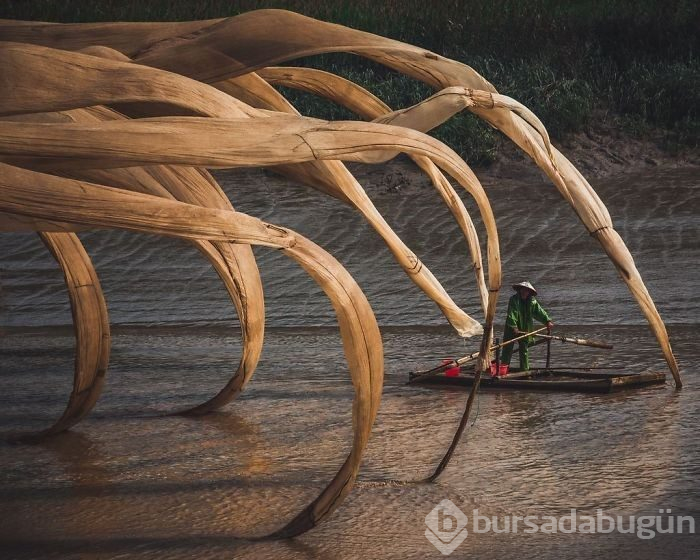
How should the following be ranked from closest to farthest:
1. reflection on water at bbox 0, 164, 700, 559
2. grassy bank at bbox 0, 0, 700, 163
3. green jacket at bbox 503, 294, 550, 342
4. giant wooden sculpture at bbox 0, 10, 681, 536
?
giant wooden sculpture at bbox 0, 10, 681, 536 < reflection on water at bbox 0, 164, 700, 559 < green jacket at bbox 503, 294, 550, 342 < grassy bank at bbox 0, 0, 700, 163

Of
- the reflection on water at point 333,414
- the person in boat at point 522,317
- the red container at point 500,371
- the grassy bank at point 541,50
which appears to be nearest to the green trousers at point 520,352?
the person in boat at point 522,317

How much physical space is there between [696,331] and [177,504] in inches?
233

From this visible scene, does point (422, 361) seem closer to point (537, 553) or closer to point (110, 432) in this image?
point (110, 432)

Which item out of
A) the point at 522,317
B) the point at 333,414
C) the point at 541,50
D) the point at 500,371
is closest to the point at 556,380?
the point at 500,371

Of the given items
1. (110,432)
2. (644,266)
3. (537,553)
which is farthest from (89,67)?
(644,266)

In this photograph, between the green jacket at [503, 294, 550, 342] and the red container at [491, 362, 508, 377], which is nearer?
the red container at [491, 362, 508, 377]

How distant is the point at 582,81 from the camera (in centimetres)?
1922

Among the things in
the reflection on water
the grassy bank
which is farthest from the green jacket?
the grassy bank

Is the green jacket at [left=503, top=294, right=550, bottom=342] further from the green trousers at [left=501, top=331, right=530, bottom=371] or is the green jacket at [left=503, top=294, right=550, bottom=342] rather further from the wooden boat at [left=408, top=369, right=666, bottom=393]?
the wooden boat at [left=408, top=369, right=666, bottom=393]

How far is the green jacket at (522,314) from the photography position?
1039 cm

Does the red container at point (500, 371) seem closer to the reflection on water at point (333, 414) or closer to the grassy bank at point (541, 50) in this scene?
the reflection on water at point (333, 414)

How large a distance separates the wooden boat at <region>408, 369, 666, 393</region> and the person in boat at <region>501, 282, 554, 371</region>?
293 mm

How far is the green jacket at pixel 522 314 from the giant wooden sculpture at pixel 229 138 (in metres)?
2.52

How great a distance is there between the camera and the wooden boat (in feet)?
31.1
